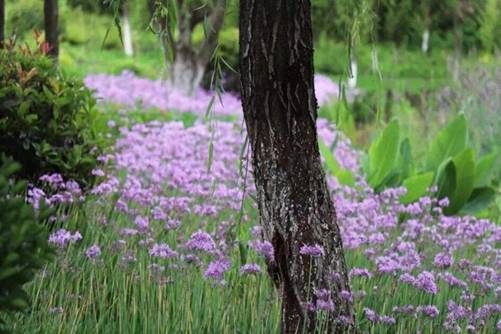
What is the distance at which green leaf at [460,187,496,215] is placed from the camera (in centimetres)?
665

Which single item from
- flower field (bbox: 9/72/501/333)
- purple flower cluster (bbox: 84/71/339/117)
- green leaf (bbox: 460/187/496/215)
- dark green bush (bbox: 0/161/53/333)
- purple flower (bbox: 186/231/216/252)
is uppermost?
dark green bush (bbox: 0/161/53/333)

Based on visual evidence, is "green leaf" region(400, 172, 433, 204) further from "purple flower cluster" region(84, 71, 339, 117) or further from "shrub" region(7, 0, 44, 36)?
"shrub" region(7, 0, 44, 36)

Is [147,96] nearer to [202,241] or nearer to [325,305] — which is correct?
[202,241]

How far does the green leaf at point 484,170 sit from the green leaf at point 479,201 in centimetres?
7

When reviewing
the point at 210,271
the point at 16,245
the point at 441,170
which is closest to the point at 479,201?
the point at 441,170

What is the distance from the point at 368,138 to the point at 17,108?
27.5ft

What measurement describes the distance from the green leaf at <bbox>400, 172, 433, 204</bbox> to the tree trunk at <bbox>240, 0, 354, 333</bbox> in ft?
10.9

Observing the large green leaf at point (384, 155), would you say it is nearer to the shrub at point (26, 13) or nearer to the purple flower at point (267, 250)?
the purple flower at point (267, 250)

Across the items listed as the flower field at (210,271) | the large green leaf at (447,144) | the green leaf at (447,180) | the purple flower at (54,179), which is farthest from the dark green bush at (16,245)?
the large green leaf at (447,144)

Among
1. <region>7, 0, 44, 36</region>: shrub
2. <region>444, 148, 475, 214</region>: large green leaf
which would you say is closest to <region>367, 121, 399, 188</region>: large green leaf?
<region>444, 148, 475, 214</region>: large green leaf

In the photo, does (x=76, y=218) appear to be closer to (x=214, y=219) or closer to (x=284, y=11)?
(x=214, y=219)

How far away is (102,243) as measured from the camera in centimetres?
394

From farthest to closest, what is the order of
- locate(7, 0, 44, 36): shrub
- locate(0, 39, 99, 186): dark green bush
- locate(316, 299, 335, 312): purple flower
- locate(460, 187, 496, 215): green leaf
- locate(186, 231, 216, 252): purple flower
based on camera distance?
locate(7, 0, 44, 36): shrub
locate(460, 187, 496, 215): green leaf
locate(0, 39, 99, 186): dark green bush
locate(186, 231, 216, 252): purple flower
locate(316, 299, 335, 312): purple flower

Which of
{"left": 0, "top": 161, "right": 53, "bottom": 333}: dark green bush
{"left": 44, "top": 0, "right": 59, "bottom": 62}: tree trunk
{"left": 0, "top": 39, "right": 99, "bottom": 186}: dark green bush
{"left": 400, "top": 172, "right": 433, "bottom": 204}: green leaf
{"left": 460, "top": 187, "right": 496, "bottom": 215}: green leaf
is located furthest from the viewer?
{"left": 460, "top": 187, "right": 496, "bottom": 215}: green leaf
